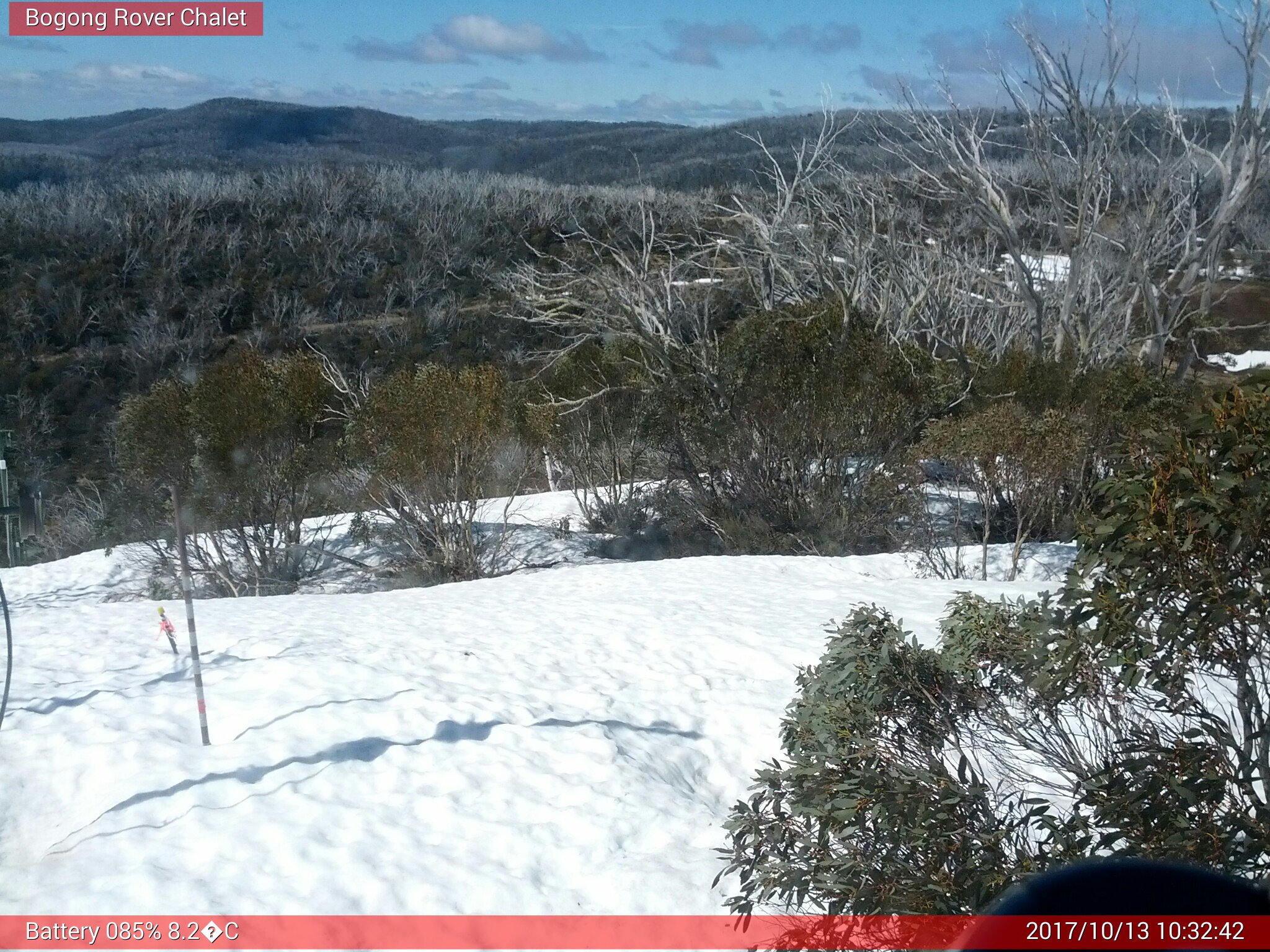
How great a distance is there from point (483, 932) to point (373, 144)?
173 feet

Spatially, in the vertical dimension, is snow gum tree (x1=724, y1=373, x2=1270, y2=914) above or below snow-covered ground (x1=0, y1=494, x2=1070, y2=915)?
above

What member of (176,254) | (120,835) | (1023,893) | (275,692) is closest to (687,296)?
(275,692)

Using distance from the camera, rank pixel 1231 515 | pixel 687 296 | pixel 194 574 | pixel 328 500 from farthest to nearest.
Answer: pixel 687 296
pixel 328 500
pixel 194 574
pixel 1231 515

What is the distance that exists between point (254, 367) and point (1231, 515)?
11203mm

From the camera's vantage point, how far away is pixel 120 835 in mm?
3742

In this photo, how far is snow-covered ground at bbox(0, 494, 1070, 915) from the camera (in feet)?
12.1

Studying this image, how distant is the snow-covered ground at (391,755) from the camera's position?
12.1ft

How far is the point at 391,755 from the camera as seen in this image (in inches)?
184

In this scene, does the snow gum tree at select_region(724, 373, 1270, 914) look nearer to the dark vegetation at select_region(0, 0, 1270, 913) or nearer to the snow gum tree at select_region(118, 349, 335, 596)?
the dark vegetation at select_region(0, 0, 1270, 913)

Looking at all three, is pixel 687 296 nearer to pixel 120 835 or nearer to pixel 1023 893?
pixel 120 835

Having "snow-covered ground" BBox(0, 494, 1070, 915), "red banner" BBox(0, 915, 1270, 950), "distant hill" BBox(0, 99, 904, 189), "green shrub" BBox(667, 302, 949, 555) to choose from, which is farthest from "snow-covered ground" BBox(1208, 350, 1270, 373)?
"red banner" BBox(0, 915, 1270, 950)

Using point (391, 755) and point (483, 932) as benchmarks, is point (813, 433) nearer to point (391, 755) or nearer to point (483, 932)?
point (391, 755)

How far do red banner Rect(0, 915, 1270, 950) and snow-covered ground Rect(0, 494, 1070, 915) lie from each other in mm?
65

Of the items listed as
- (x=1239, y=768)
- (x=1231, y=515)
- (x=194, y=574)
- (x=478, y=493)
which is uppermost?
(x=1231, y=515)
